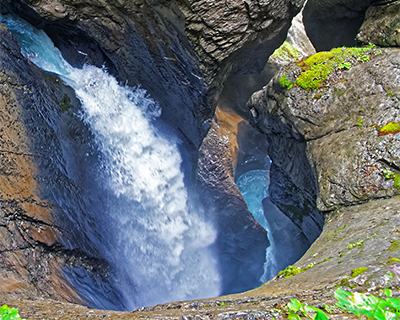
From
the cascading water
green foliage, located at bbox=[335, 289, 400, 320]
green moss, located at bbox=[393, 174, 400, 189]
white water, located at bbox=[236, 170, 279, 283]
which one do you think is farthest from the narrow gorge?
white water, located at bbox=[236, 170, 279, 283]

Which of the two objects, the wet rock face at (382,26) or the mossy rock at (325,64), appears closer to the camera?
the mossy rock at (325,64)

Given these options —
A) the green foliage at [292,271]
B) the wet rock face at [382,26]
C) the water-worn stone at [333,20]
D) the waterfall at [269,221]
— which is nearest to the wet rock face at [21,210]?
the green foliage at [292,271]

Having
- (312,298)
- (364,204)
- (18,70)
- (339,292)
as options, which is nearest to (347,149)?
(364,204)

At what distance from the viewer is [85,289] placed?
22.3 feet

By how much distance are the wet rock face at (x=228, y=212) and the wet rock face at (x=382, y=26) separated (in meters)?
6.85

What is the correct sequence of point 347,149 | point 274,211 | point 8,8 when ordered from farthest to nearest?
1. point 274,211
2. point 8,8
3. point 347,149

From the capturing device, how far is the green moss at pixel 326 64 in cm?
703

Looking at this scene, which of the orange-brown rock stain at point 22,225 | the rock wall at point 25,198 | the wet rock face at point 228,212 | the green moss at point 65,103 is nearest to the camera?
the orange-brown rock stain at point 22,225

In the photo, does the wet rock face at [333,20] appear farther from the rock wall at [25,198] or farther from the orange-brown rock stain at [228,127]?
the rock wall at [25,198]

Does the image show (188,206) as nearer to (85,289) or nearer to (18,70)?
(85,289)

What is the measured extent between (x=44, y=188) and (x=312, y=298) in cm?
658

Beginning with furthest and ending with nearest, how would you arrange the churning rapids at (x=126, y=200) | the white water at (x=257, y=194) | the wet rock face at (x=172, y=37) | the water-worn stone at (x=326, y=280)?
the white water at (x=257, y=194) < the churning rapids at (x=126, y=200) < the wet rock face at (x=172, y=37) < the water-worn stone at (x=326, y=280)

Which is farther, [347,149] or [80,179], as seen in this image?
[80,179]

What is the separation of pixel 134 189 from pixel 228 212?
529cm
